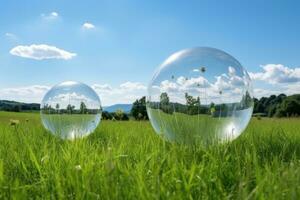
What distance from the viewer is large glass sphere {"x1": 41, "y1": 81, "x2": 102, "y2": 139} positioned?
29.1ft

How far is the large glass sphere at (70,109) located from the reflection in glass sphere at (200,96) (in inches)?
123

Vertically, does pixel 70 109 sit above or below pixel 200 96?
below

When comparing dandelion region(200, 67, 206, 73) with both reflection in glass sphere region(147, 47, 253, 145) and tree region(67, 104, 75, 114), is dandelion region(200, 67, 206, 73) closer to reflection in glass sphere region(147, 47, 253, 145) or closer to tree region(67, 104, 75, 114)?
reflection in glass sphere region(147, 47, 253, 145)

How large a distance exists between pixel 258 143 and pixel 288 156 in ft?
2.49

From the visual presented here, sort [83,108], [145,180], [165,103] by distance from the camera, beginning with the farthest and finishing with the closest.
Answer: [83,108], [165,103], [145,180]

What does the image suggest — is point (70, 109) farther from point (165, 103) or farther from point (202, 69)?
point (202, 69)

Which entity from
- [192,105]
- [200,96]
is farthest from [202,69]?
[192,105]

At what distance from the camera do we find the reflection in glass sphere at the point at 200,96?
5.70 m

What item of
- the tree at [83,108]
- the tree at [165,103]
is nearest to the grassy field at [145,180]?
the tree at [165,103]

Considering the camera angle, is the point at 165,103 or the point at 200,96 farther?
the point at 165,103

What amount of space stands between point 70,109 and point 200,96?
4.02 metres

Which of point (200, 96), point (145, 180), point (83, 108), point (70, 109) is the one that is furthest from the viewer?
point (83, 108)

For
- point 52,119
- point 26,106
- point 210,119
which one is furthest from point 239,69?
point 26,106

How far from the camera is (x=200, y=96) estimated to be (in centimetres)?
568
